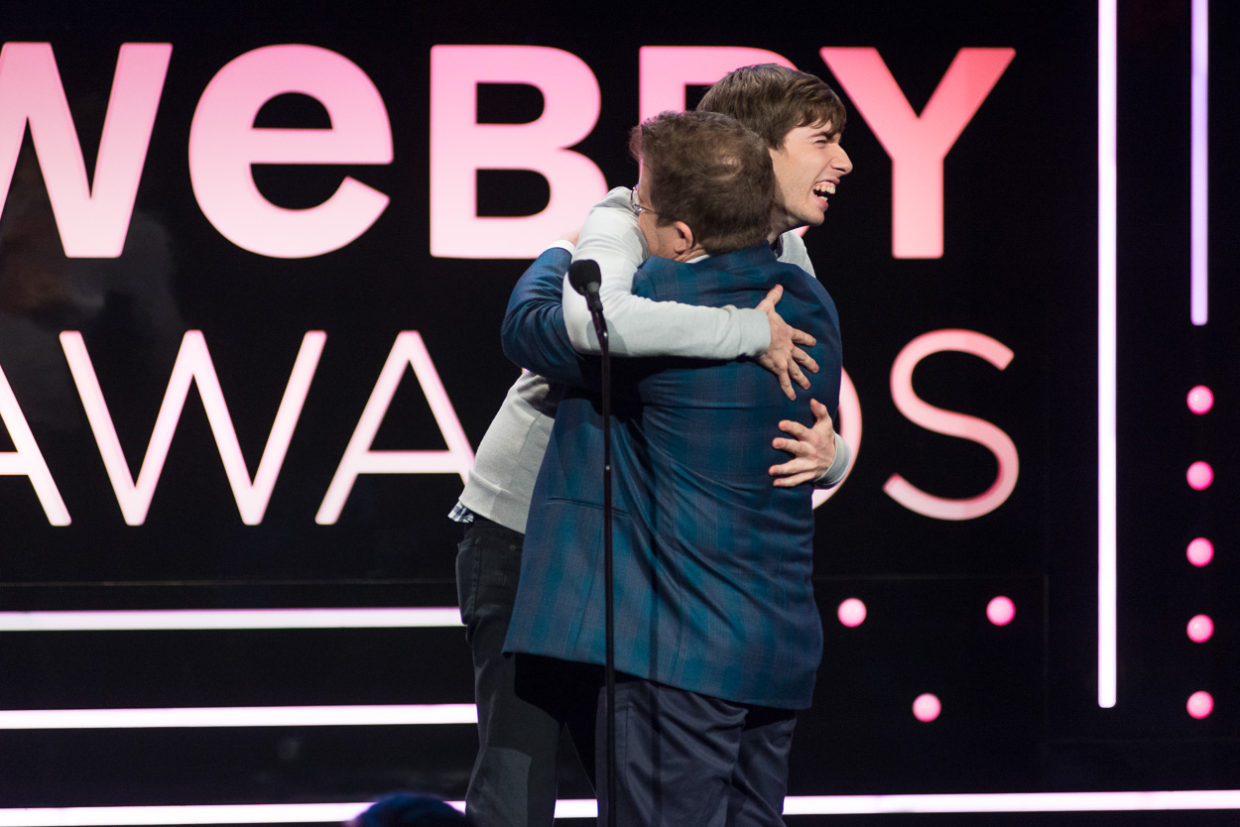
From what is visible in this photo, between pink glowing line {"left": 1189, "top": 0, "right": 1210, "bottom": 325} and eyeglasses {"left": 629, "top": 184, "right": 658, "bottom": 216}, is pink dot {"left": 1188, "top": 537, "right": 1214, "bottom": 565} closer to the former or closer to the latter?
pink glowing line {"left": 1189, "top": 0, "right": 1210, "bottom": 325}

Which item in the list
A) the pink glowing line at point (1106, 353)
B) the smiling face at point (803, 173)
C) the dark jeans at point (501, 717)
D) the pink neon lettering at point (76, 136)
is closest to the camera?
the smiling face at point (803, 173)

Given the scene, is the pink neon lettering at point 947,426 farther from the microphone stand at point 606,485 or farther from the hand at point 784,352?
the microphone stand at point 606,485

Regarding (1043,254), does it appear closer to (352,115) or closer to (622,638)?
(352,115)

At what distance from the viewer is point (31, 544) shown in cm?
292

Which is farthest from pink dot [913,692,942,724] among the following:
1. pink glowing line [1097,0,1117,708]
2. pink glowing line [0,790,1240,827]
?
pink glowing line [1097,0,1117,708]

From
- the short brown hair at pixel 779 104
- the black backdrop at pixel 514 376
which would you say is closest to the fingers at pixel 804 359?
the short brown hair at pixel 779 104

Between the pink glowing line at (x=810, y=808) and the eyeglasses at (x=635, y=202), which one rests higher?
the eyeglasses at (x=635, y=202)

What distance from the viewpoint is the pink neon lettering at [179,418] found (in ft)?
9.59

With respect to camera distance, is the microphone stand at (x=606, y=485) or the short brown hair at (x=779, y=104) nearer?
the microphone stand at (x=606, y=485)

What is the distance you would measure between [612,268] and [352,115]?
160 cm

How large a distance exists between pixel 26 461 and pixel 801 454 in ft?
6.87

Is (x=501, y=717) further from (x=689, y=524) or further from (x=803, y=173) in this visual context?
(x=803, y=173)

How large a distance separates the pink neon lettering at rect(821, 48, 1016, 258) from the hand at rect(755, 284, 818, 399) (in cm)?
154

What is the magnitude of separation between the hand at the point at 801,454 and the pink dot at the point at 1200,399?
183 cm
